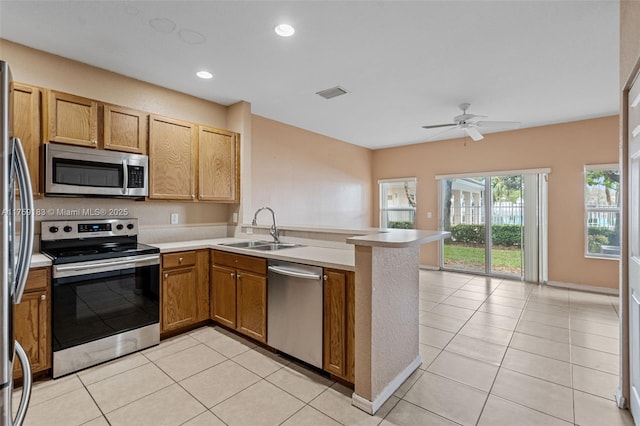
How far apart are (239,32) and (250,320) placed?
2468 millimetres

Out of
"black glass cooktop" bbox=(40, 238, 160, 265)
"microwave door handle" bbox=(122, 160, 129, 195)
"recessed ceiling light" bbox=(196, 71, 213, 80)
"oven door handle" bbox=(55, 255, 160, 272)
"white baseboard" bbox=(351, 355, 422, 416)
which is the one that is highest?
"recessed ceiling light" bbox=(196, 71, 213, 80)

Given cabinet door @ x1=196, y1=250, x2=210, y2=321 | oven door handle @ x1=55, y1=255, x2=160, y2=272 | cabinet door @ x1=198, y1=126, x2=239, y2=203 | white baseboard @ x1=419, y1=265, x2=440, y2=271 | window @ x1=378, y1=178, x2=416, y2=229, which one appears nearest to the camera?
oven door handle @ x1=55, y1=255, x2=160, y2=272

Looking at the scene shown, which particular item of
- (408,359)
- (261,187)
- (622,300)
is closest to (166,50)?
(261,187)

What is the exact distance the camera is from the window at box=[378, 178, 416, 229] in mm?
6805

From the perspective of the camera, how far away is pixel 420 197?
21.5ft

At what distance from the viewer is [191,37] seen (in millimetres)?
2535

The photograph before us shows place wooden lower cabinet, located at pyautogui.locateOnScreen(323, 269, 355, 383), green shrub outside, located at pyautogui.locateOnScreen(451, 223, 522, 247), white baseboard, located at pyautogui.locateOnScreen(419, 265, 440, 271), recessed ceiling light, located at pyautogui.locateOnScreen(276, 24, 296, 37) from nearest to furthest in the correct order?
wooden lower cabinet, located at pyautogui.locateOnScreen(323, 269, 355, 383) → recessed ceiling light, located at pyautogui.locateOnScreen(276, 24, 296, 37) → green shrub outside, located at pyautogui.locateOnScreen(451, 223, 522, 247) → white baseboard, located at pyautogui.locateOnScreen(419, 265, 440, 271)

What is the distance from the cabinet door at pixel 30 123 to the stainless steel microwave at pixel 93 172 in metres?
0.07

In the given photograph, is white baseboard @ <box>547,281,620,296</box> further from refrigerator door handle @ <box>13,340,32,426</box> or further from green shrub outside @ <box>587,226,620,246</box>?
refrigerator door handle @ <box>13,340,32,426</box>

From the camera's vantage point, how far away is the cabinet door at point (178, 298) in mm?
2904

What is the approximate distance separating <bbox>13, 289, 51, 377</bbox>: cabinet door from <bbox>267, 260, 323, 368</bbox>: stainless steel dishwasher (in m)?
1.63

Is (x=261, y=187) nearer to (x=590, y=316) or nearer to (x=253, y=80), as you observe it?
(x=253, y=80)

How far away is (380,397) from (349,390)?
255 millimetres

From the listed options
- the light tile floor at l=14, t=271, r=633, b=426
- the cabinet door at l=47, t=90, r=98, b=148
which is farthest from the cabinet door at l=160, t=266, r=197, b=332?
the cabinet door at l=47, t=90, r=98, b=148
